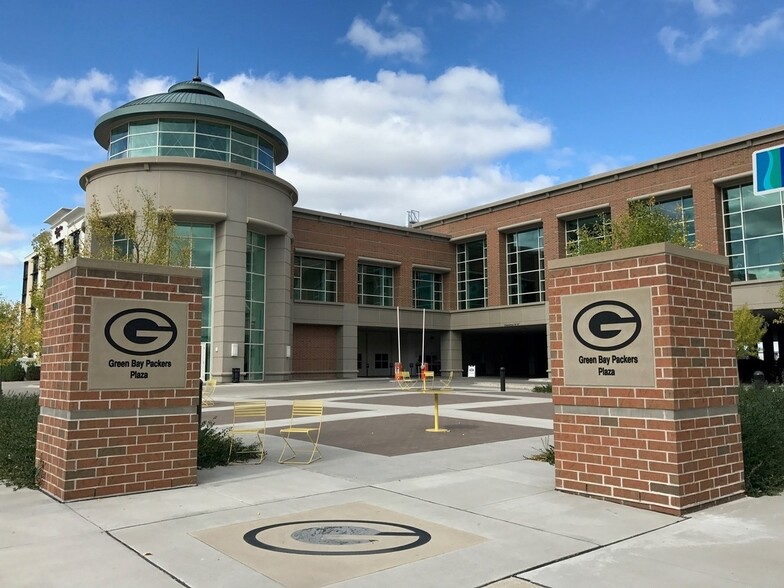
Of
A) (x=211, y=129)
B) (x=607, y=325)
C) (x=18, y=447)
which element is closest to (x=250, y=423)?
(x=18, y=447)

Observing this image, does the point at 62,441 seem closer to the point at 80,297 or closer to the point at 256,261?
the point at 80,297

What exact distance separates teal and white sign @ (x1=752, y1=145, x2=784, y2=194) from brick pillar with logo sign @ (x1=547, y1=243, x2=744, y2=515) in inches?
56.3

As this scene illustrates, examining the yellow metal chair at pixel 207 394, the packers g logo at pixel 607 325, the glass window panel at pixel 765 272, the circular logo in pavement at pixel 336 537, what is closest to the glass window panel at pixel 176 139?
the yellow metal chair at pixel 207 394

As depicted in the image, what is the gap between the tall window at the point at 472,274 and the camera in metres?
50.9

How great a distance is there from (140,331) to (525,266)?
4157 centimetres

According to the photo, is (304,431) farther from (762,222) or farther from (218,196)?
(762,222)

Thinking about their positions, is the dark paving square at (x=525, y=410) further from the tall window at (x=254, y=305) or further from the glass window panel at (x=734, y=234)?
the glass window panel at (x=734, y=234)

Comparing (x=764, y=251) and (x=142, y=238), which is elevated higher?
(x=764, y=251)

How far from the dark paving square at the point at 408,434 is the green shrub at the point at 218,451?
1.96 metres

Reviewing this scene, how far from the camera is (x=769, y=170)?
223 inches

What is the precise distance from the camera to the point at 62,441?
7625 millimetres

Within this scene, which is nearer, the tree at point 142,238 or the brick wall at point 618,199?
the tree at point 142,238

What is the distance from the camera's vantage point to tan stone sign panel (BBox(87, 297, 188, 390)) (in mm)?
7836

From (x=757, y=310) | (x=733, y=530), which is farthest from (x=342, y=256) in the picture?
(x=733, y=530)
